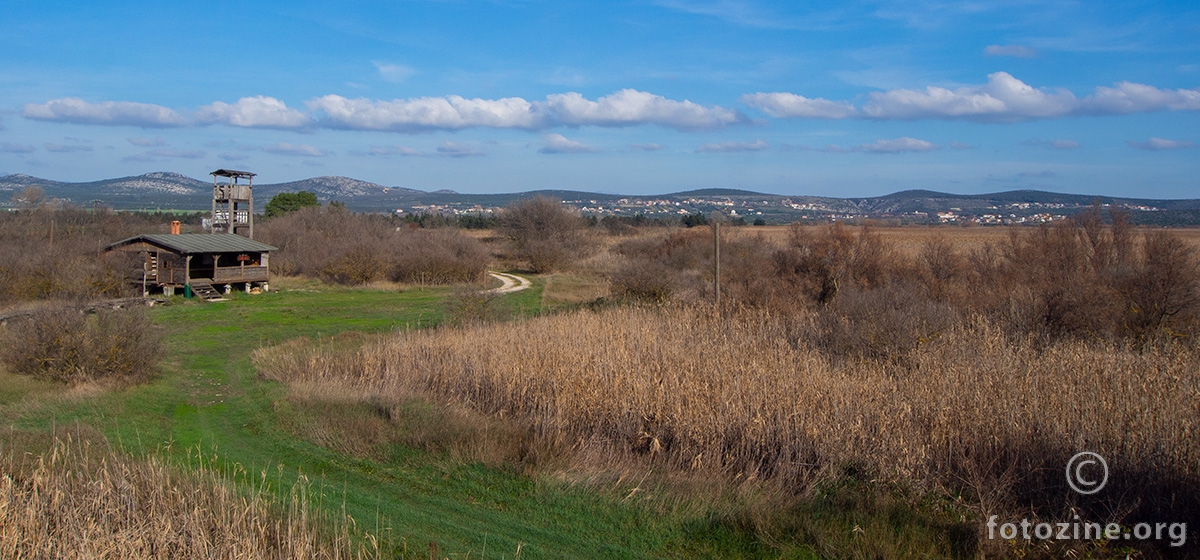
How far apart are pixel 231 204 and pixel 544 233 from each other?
771 inches

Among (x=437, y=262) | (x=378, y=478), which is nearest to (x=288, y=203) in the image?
(x=437, y=262)

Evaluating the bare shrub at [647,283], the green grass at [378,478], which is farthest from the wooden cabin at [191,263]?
the bare shrub at [647,283]

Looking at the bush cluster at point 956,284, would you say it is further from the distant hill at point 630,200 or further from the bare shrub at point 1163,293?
the distant hill at point 630,200

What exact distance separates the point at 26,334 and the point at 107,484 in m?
9.76

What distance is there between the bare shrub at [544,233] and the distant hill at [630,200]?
66.2 feet

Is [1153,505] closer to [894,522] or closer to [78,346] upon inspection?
[894,522]

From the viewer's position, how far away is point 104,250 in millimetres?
33344

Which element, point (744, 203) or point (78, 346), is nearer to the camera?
point (78, 346)

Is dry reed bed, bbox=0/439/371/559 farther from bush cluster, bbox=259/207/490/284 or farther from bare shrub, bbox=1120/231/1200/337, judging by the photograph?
bush cluster, bbox=259/207/490/284

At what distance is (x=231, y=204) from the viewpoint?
40312 mm

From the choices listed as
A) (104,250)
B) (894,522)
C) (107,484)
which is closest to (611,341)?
(894,522)

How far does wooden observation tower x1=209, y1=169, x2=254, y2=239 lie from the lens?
132ft

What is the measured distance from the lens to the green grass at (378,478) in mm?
7059

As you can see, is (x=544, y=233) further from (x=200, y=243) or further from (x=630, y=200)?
(x=630, y=200)
